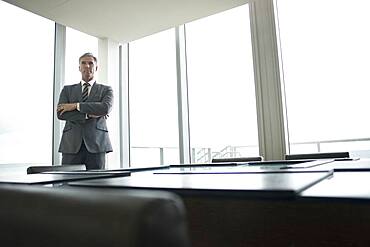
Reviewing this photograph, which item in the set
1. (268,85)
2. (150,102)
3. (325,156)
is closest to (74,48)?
(150,102)

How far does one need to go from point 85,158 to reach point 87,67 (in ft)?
2.89

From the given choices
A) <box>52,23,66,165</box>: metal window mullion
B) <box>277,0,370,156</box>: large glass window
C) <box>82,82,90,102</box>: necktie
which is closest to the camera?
<box>82,82,90,102</box>: necktie

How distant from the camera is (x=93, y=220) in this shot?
0.87 feet

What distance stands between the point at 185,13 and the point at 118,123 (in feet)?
5.85

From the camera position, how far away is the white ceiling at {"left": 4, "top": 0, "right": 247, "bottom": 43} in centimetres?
332

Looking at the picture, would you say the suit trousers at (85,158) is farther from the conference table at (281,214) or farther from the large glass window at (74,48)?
the conference table at (281,214)

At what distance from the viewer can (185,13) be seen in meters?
3.59

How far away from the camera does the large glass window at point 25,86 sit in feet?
11.5

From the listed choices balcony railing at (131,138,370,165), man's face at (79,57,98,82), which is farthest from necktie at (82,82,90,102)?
balcony railing at (131,138,370,165)

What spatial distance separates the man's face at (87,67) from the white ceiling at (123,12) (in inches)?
27.8

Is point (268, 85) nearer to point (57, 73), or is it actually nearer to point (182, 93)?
point (182, 93)

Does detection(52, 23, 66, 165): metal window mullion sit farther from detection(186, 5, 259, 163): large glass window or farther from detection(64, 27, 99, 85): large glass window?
detection(186, 5, 259, 163): large glass window

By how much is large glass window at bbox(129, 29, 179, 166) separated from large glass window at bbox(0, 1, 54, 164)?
4.08 feet

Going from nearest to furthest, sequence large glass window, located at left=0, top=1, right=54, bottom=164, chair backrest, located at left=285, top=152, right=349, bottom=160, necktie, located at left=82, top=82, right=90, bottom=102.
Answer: chair backrest, located at left=285, top=152, right=349, bottom=160
necktie, located at left=82, top=82, right=90, bottom=102
large glass window, located at left=0, top=1, right=54, bottom=164
